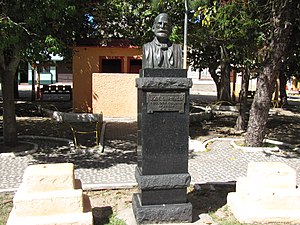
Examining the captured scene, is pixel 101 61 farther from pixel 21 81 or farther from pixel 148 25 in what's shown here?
pixel 21 81

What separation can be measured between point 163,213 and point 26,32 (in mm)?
5611

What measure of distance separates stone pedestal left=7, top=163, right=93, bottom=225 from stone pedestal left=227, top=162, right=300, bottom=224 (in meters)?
2.35

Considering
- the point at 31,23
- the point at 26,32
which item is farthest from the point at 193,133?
the point at 31,23

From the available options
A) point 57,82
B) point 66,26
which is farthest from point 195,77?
point 66,26

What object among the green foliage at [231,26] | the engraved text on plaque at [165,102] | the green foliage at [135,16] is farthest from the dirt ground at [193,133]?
the green foliage at [135,16]

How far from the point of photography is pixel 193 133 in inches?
504

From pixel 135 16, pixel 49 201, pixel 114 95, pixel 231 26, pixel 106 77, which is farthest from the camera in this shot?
pixel 114 95

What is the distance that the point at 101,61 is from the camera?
1631cm

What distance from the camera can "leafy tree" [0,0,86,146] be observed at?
691 centimetres

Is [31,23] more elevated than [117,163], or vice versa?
[31,23]

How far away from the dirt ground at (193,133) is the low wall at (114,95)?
156 centimetres

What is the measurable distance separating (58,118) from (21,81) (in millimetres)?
27139

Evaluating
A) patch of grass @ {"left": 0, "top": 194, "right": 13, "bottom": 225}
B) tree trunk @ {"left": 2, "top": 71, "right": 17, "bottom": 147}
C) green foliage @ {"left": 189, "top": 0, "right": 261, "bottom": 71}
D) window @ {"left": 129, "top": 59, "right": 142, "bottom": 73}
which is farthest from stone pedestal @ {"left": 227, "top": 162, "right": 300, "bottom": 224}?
window @ {"left": 129, "top": 59, "right": 142, "bottom": 73}

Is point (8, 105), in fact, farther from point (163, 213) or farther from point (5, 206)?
point (163, 213)
